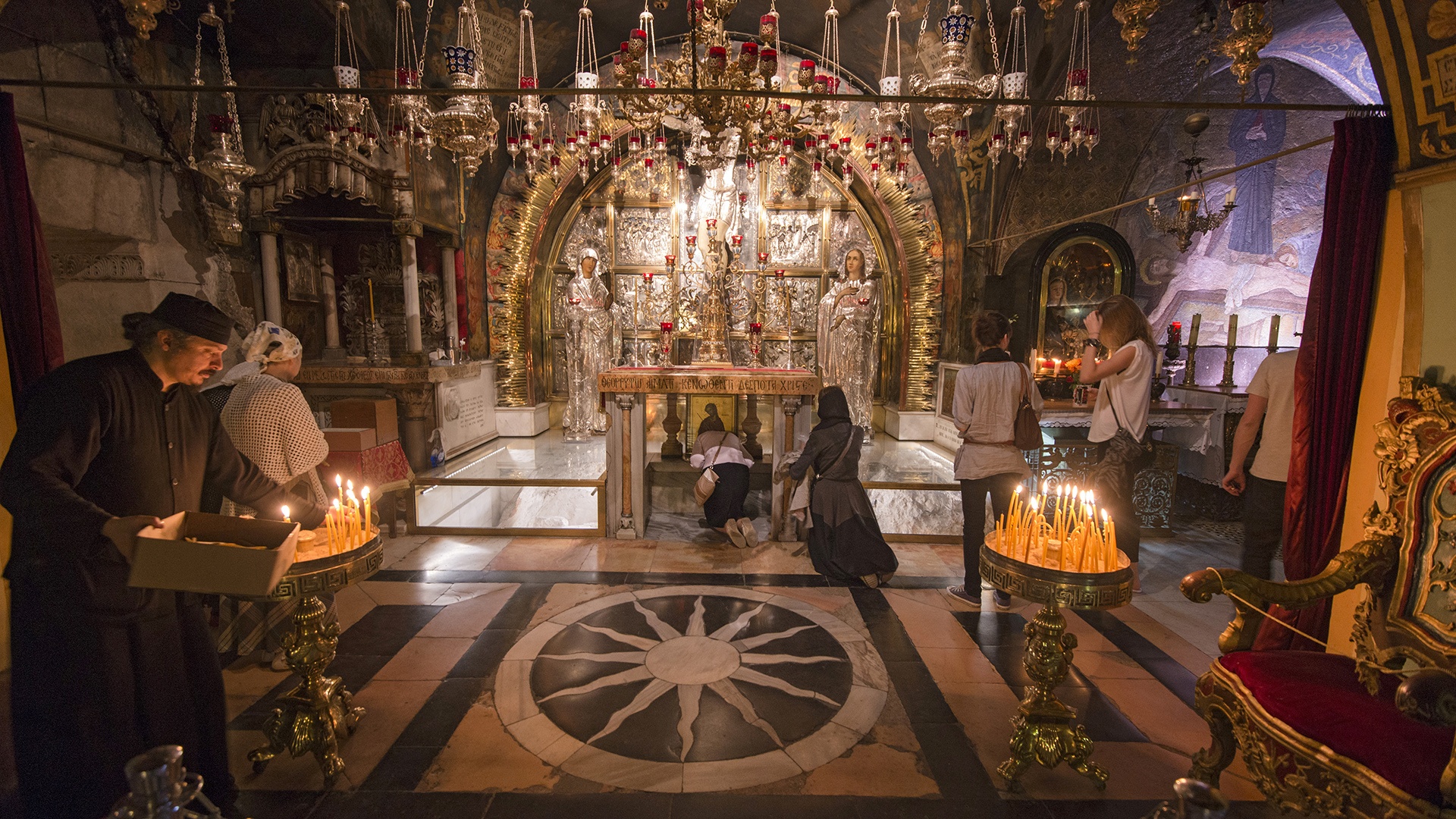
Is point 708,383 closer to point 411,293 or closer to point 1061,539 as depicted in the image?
point 1061,539

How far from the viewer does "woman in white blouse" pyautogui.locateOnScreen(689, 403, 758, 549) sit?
5922mm

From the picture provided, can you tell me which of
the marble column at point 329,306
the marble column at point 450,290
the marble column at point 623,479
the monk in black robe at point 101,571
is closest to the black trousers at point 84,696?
the monk in black robe at point 101,571

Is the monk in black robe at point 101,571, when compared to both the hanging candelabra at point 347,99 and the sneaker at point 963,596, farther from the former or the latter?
the hanging candelabra at point 347,99

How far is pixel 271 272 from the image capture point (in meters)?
7.93

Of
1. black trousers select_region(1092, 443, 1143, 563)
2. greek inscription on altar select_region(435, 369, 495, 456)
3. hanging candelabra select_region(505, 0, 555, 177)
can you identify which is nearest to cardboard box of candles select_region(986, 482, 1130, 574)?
black trousers select_region(1092, 443, 1143, 563)

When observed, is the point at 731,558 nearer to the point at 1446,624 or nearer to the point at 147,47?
the point at 1446,624

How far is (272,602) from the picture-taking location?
364cm

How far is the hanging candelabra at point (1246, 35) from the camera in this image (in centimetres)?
330

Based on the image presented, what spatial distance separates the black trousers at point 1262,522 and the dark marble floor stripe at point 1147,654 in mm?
753

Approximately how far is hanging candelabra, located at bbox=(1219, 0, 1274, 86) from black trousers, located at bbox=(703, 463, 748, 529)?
452 cm

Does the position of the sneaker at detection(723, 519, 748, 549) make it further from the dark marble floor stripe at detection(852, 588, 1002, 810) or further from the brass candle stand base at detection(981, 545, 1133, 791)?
the brass candle stand base at detection(981, 545, 1133, 791)

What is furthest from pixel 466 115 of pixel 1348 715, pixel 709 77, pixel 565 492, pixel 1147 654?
pixel 1147 654

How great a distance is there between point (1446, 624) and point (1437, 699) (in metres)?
0.73

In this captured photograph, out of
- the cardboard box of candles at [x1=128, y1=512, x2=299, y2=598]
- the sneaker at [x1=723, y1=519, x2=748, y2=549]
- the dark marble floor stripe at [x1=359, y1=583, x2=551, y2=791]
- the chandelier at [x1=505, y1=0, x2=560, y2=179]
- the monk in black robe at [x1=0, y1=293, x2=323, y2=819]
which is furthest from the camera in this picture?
the sneaker at [x1=723, y1=519, x2=748, y2=549]
